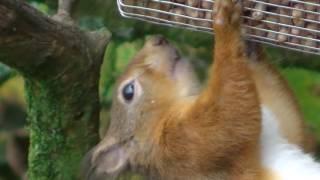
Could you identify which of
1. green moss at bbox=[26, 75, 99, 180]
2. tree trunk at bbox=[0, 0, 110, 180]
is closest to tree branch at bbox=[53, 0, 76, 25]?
tree trunk at bbox=[0, 0, 110, 180]

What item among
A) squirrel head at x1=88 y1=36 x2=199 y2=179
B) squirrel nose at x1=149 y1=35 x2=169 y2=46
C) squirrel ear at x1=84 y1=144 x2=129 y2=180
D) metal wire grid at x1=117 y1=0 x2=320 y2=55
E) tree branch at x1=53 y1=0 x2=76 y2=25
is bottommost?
squirrel ear at x1=84 y1=144 x2=129 y2=180

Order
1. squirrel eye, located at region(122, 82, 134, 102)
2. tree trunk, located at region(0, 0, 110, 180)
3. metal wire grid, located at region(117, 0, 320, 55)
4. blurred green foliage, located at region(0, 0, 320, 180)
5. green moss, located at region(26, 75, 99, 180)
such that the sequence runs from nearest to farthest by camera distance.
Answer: metal wire grid, located at region(117, 0, 320, 55) < tree trunk, located at region(0, 0, 110, 180) < squirrel eye, located at region(122, 82, 134, 102) < green moss, located at region(26, 75, 99, 180) < blurred green foliage, located at region(0, 0, 320, 180)

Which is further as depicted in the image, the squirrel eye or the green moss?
the green moss

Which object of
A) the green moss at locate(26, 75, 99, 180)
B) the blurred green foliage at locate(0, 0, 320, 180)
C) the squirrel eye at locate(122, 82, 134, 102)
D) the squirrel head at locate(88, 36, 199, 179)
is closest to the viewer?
the squirrel head at locate(88, 36, 199, 179)

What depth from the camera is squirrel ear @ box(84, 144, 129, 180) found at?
409cm

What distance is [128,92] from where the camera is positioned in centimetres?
413

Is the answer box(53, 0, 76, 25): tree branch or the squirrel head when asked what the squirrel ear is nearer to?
the squirrel head

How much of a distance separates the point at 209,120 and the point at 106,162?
0.53 meters

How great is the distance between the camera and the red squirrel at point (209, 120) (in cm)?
367

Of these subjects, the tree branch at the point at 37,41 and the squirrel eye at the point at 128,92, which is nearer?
the tree branch at the point at 37,41

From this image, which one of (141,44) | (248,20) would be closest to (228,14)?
(248,20)

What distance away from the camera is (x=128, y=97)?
13.5 feet

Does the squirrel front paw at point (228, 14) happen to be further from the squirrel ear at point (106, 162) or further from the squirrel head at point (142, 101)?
the squirrel ear at point (106, 162)

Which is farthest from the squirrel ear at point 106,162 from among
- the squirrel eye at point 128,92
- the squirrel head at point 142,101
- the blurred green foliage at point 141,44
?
the blurred green foliage at point 141,44
